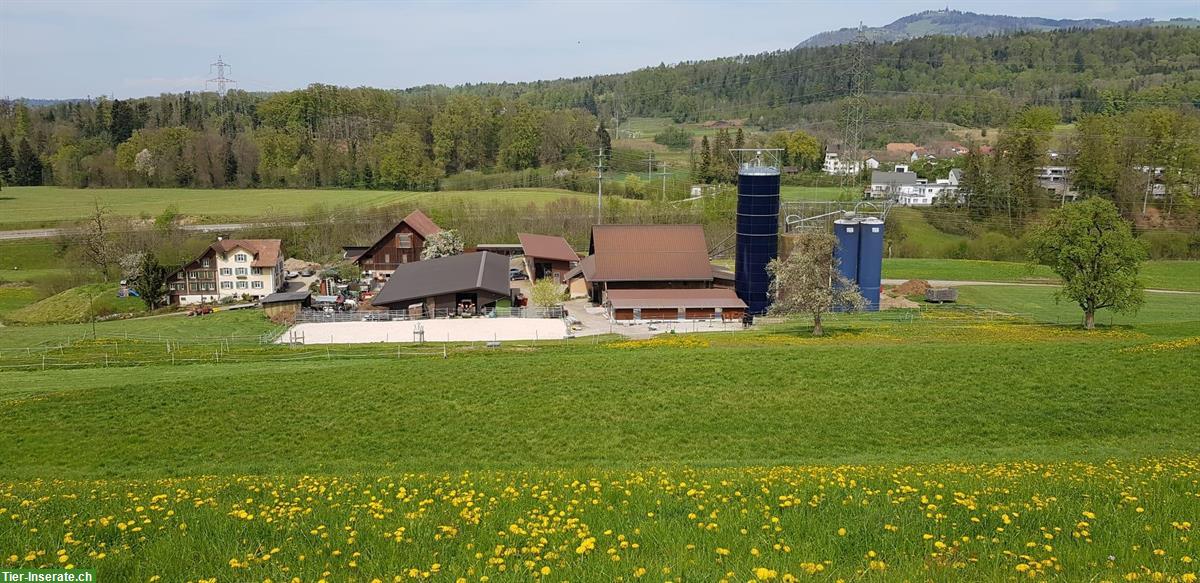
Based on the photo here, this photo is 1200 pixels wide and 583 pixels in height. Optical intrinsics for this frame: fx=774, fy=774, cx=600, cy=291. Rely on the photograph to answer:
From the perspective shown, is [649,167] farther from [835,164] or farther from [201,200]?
[201,200]

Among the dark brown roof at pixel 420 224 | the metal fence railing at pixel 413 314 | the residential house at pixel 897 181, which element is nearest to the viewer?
the metal fence railing at pixel 413 314

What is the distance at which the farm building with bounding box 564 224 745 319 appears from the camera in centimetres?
5038

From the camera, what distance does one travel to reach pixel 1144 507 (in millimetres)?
9125

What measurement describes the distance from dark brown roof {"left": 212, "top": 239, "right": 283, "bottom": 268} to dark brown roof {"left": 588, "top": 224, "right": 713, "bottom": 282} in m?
23.4

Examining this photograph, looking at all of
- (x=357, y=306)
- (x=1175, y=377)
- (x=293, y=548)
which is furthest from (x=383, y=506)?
(x=357, y=306)

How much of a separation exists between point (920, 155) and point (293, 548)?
128 m

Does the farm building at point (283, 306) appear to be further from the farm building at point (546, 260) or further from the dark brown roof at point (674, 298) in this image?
the dark brown roof at point (674, 298)

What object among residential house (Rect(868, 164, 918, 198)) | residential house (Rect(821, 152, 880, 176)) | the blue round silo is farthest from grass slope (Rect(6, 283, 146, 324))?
residential house (Rect(821, 152, 880, 176))

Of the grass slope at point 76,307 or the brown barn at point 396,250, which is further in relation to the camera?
the brown barn at point 396,250

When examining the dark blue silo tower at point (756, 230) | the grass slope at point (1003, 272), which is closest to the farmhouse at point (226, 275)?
the dark blue silo tower at point (756, 230)

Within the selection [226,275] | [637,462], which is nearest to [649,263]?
[226,275]

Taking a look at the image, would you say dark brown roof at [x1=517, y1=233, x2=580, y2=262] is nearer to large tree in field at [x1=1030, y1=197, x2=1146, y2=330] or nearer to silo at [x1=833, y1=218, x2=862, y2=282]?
silo at [x1=833, y1=218, x2=862, y2=282]

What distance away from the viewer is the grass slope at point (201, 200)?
8612 cm

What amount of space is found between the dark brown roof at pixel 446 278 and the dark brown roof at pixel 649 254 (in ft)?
22.3
